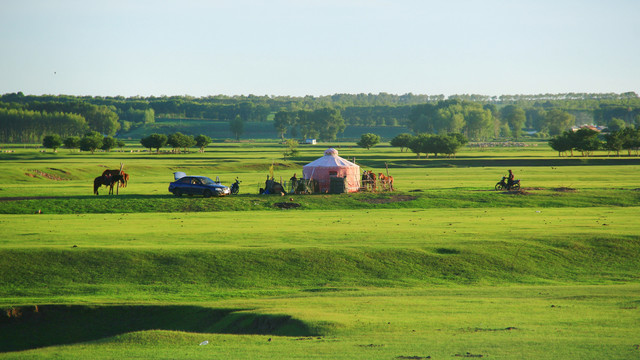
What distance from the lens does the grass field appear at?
730 inches

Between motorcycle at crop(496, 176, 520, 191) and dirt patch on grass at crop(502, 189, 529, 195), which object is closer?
dirt patch on grass at crop(502, 189, 529, 195)

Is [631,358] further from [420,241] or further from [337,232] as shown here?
[337,232]

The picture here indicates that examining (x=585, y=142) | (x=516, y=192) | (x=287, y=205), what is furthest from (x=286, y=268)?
(x=585, y=142)

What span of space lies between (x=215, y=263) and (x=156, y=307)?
21.8ft

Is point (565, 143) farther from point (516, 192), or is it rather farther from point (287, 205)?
point (287, 205)

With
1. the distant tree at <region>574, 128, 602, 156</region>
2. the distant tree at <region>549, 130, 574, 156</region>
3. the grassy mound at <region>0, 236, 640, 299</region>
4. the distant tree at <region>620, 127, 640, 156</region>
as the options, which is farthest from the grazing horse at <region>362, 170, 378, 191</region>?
the distant tree at <region>620, 127, 640, 156</region>

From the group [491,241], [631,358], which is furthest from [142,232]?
[631,358]

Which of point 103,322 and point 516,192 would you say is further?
point 516,192

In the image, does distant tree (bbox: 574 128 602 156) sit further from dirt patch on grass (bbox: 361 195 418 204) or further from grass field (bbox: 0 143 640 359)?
dirt patch on grass (bbox: 361 195 418 204)

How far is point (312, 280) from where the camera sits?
94.9 feet

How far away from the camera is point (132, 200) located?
173ft

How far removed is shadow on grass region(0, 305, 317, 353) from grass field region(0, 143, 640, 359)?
0.07 meters

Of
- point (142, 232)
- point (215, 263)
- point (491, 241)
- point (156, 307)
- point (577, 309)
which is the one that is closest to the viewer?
point (577, 309)

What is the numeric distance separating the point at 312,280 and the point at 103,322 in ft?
30.7
